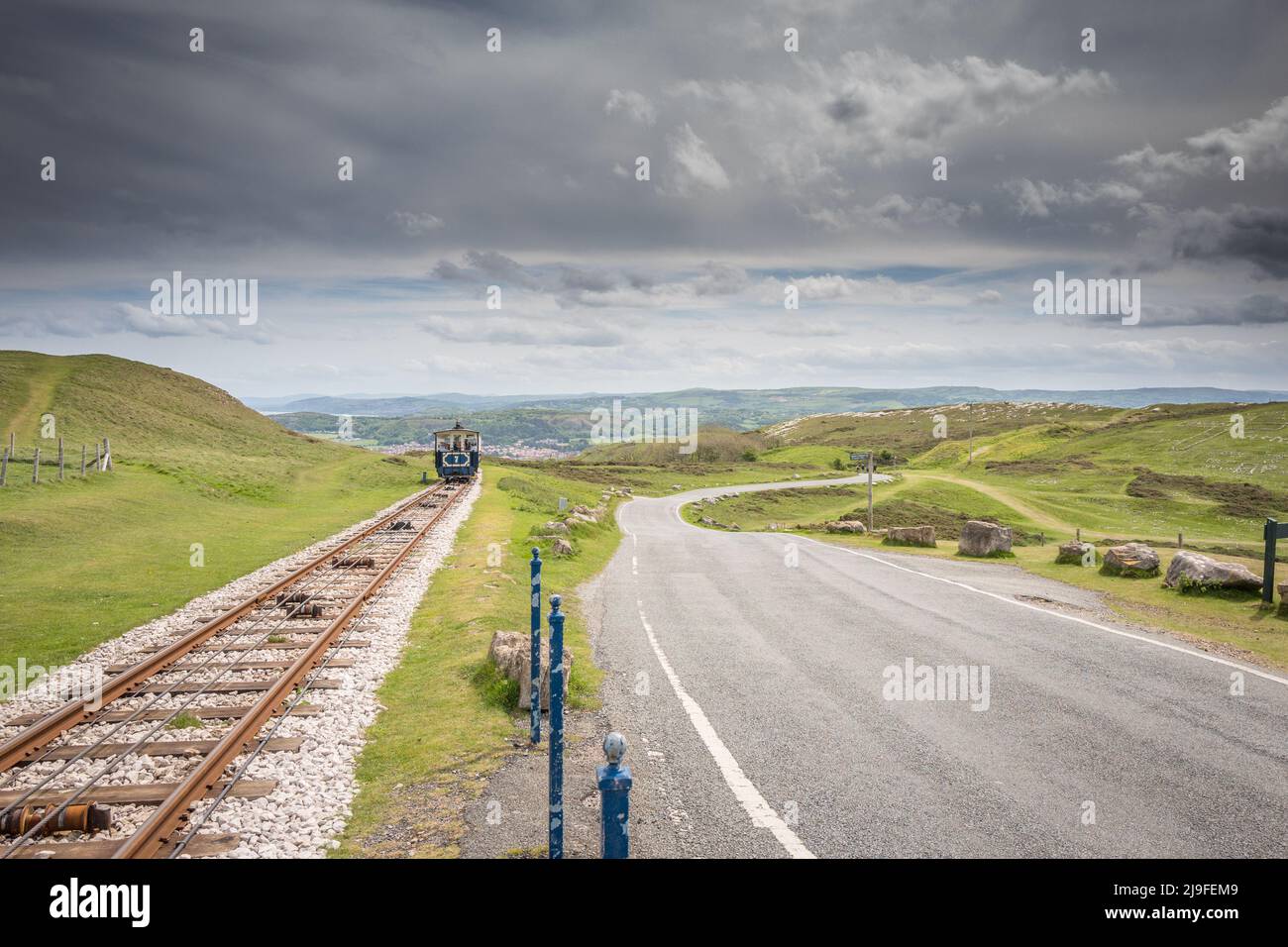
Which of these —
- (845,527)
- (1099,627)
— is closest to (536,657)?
(1099,627)

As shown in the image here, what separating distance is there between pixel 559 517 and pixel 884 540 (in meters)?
16.0

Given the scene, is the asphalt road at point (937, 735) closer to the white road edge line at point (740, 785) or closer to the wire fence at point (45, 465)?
the white road edge line at point (740, 785)

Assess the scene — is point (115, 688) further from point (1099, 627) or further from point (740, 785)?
point (1099, 627)

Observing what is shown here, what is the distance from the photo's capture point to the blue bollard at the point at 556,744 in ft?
19.9

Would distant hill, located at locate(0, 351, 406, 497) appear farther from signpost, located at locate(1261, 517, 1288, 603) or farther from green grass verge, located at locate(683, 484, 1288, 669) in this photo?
signpost, located at locate(1261, 517, 1288, 603)

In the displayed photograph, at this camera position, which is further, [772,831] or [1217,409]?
[1217,409]

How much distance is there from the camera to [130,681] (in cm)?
1139

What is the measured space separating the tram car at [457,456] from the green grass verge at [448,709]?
35741 mm

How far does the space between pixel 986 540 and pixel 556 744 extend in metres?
25.4

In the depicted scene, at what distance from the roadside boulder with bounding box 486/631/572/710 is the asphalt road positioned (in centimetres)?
111

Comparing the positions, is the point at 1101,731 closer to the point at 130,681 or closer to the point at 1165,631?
the point at 1165,631

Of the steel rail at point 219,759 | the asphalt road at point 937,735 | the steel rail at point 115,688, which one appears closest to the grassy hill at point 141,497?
the steel rail at point 115,688
